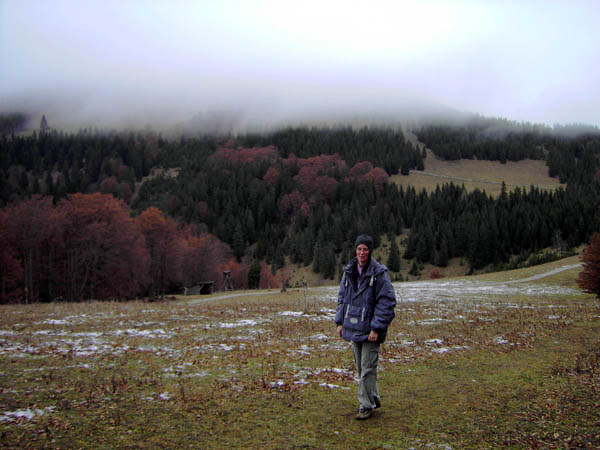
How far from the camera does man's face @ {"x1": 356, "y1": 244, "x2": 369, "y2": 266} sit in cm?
747

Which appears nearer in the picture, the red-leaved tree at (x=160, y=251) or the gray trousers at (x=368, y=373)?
the gray trousers at (x=368, y=373)

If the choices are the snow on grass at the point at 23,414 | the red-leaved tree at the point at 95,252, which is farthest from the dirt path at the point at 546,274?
the red-leaved tree at the point at 95,252

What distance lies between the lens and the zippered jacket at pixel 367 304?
7.12 meters

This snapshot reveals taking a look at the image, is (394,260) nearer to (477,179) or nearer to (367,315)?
(367,315)

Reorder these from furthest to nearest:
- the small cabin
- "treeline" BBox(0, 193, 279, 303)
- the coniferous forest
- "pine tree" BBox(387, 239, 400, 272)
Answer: "pine tree" BBox(387, 239, 400, 272)
the small cabin
the coniferous forest
"treeline" BBox(0, 193, 279, 303)

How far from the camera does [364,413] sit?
23.7 ft

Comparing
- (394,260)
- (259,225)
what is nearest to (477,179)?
(394,260)

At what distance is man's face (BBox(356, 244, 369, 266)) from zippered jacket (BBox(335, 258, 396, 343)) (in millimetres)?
139

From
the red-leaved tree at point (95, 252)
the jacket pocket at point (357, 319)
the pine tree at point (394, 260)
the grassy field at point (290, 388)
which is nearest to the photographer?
the grassy field at point (290, 388)

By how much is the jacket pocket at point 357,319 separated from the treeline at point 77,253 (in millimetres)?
50388

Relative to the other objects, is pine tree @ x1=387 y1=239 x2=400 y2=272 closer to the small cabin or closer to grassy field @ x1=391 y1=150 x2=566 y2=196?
the small cabin

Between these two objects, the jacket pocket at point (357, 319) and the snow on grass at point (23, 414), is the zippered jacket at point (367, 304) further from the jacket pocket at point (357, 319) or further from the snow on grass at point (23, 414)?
the snow on grass at point (23, 414)

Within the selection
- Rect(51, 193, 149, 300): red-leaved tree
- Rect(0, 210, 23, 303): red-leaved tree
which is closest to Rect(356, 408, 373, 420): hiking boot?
Rect(51, 193, 149, 300): red-leaved tree

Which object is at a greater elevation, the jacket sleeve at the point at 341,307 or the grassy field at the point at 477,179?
the grassy field at the point at 477,179
